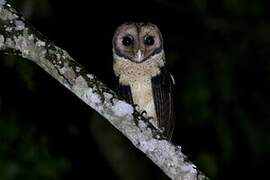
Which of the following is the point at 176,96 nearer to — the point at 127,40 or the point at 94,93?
the point at 127,40

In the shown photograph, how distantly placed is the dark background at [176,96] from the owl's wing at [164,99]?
5.01 ft

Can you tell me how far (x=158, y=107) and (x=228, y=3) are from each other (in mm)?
2733

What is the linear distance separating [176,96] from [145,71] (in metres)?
2.41

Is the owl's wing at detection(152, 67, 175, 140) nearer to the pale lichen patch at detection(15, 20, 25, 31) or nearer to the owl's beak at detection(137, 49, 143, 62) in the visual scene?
the owl's beak at detection(137, 49, 143, 62)

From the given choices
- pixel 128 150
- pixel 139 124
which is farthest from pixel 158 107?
pixel 128 150

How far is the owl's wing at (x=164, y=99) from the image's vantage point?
4.28 m

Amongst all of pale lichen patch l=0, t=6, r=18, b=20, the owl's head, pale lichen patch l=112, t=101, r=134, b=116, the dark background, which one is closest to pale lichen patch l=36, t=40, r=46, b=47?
A: pale lichen patch l=0, t=6, r=18, b=20

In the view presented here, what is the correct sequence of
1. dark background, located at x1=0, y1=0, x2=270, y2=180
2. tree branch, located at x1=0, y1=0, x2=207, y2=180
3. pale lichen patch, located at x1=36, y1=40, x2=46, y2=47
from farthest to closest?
dark background, located at x1=0, y1=0, x2=270, y2=180 < pale lichen patch, located at x1=36, y1=40, x2=46, y2=47 < tree branch, located at x1=0, y1=0, x2=207, y2=180

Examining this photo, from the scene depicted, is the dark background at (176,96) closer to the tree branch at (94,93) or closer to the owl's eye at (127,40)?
the owl's eye at (127,40)

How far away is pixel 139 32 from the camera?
4258 millimetres

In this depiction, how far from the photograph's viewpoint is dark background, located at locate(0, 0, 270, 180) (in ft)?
19.9

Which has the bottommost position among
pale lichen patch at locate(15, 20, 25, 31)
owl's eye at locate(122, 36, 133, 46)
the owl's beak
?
the owl's beak

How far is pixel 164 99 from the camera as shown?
171 inches

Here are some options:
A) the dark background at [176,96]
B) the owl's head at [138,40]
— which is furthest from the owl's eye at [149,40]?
the dark background at [176,96]
